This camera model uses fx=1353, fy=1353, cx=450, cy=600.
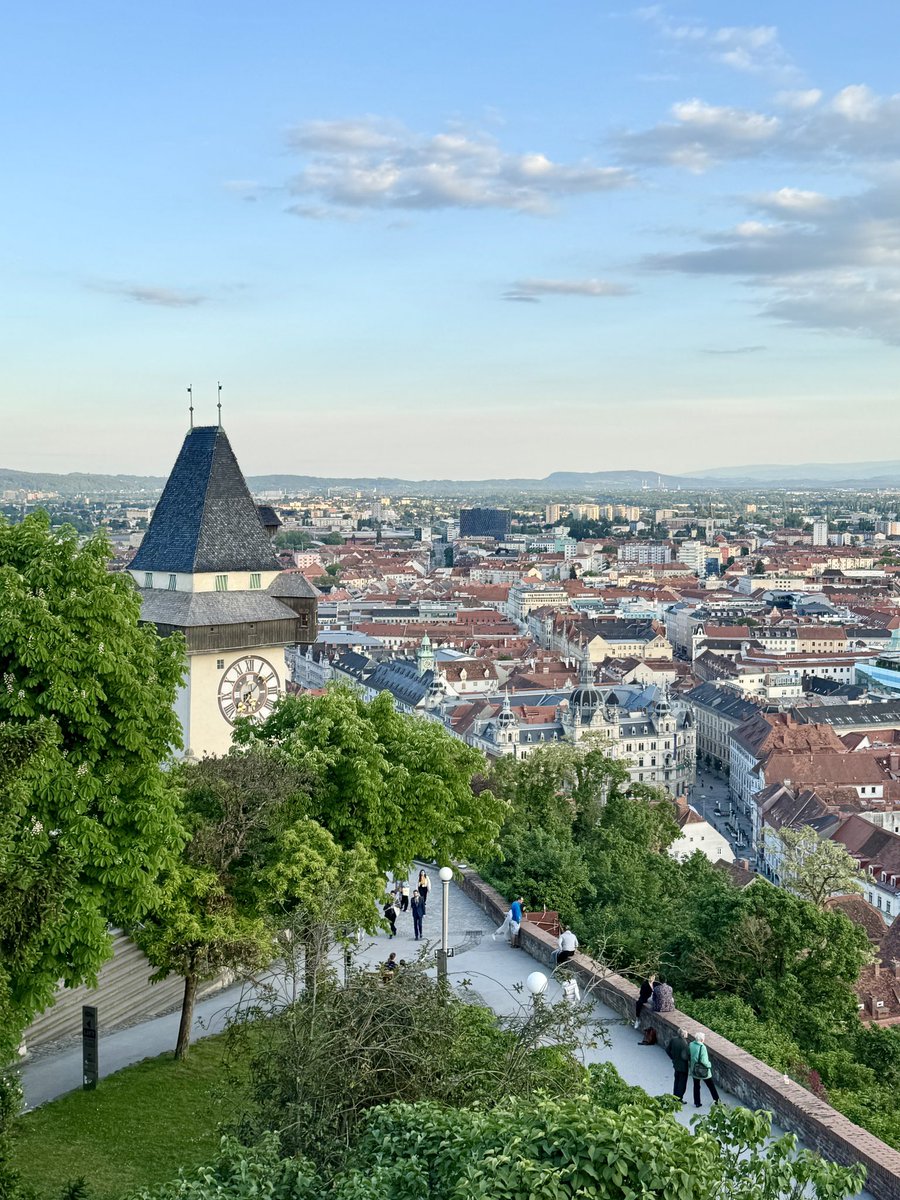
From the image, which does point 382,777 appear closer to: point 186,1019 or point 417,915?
point 417,915

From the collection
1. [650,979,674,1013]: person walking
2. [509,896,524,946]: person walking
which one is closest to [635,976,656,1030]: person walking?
[650,979,674,1013]: person walking

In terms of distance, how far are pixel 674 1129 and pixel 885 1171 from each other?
3.96 meters

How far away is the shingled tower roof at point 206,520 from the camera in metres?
26.3

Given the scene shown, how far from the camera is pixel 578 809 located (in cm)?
3164

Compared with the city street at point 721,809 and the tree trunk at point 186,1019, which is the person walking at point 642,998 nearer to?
the tree trunk at point 186,1019

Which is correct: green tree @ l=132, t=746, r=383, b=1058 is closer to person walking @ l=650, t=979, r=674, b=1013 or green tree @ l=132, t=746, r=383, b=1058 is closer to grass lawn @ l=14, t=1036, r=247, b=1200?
grass lawn @ l=14, t=1036, r=247, b=1200

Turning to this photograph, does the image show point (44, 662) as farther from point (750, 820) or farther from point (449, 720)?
point (449, 720)

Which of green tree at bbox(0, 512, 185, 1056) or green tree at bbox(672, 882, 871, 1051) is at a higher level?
green tree at bbox(0, 512, 185, 1056)

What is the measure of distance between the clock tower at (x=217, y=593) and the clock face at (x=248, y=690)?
0.8 inches

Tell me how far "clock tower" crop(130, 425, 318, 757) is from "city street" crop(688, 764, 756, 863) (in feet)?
168

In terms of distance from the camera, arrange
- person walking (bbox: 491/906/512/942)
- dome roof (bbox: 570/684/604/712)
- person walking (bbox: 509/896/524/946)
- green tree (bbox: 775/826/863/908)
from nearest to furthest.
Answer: person walking (bbox: 509/896/524/946) < person walking (bbox: 491/906/512/942) < green tree (bbox: 775/826/863/908) < dome roof (bbox: 570/684/604/712)

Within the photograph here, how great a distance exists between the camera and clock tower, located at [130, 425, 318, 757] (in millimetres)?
25203

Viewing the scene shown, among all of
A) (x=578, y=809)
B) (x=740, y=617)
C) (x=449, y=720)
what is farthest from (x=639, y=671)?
(x=578, y=809)

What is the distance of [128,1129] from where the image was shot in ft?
48.6
